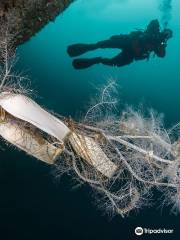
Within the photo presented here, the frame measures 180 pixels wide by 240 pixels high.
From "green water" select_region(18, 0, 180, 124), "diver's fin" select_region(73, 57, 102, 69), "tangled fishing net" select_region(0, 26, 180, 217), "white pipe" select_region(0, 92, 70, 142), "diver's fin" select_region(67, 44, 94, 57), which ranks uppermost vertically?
"green water" select_region(18, 0, 180, 124)

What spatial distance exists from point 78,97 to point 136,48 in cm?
1412

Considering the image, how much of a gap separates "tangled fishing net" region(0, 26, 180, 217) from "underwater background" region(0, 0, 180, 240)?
11.0 metres

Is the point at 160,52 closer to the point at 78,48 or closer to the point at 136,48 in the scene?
the point at 136,48

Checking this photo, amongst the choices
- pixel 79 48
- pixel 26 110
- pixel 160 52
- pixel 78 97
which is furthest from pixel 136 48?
pixel 78 97

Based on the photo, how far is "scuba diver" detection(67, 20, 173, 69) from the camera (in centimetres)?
862

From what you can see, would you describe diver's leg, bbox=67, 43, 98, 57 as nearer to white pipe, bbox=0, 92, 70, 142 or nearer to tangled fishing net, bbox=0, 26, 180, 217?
tangled fishing net, bbox=0, 26, 180, 217

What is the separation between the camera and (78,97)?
890 inches

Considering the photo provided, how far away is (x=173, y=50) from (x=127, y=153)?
19.2 meters


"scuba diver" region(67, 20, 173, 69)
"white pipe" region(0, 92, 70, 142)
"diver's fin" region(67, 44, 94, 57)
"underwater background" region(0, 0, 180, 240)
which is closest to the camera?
"white pipe" region(0, 92, 70, 142)

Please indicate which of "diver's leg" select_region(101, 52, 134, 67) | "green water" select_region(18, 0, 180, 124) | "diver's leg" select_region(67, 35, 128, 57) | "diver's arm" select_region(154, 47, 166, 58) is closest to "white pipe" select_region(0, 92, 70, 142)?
"diver's leg" select_region(101, 52, 134, 67)

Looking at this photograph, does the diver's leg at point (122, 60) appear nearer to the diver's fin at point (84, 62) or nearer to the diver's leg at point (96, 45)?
the diver's leg at point (96, 45)

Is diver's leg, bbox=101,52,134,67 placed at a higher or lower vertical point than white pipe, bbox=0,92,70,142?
higher

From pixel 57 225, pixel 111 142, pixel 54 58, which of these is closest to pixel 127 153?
pixel 111 142

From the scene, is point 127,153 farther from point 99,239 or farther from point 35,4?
point 99,239
